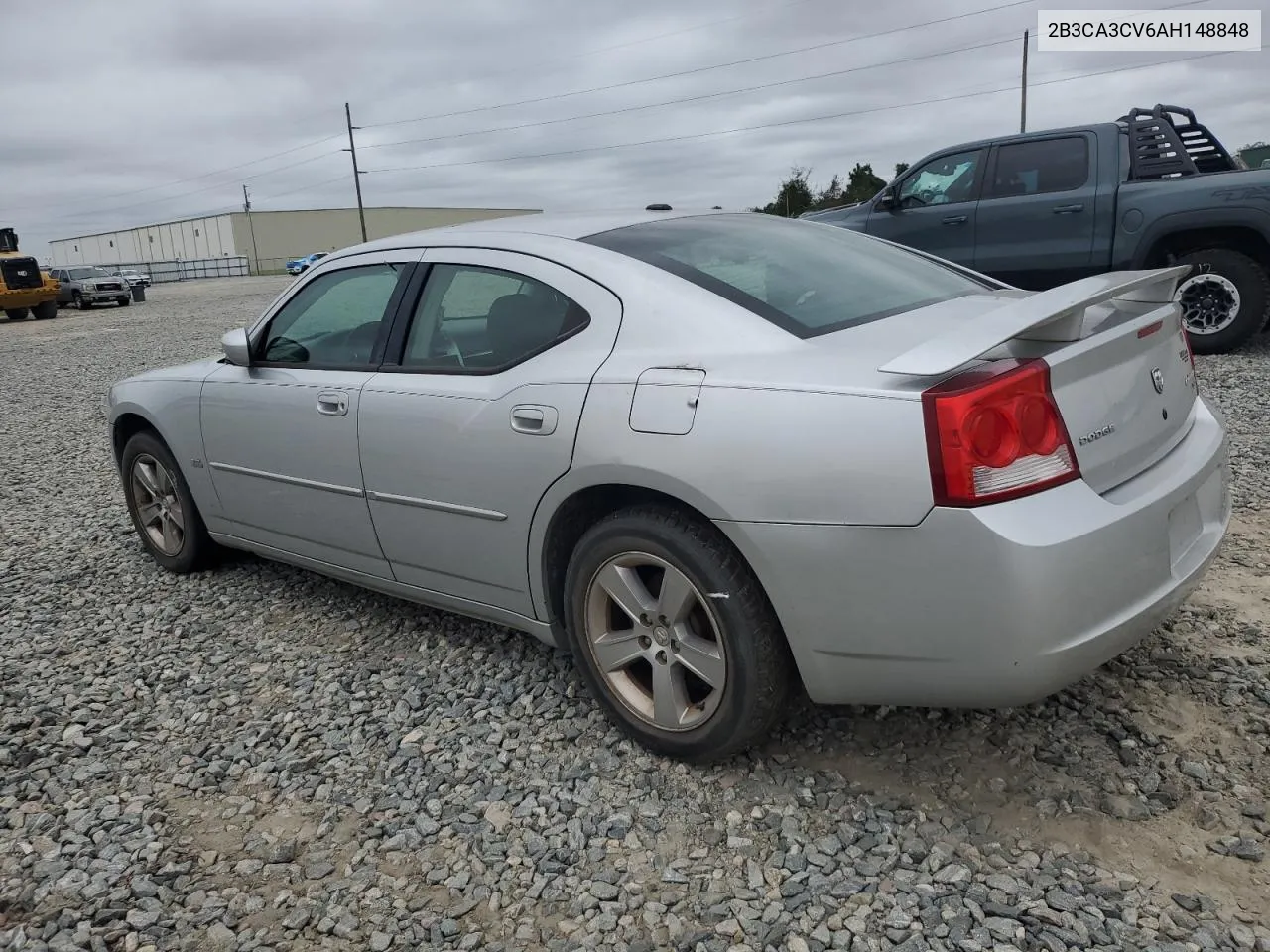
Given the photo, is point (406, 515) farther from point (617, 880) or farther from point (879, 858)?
point (879, 858)

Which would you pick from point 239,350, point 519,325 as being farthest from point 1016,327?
point 239,350

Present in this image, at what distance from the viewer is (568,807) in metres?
2.66

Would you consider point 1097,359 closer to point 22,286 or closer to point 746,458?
point 746,458

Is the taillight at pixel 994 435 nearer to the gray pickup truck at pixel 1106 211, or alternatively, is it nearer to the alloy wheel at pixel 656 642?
the alloy wheel at pixel 656 642

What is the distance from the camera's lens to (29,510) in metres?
6.28

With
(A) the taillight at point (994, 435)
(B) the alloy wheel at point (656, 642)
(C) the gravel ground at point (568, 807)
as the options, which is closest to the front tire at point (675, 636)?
(B) the alloy wheel at point (656, 642)

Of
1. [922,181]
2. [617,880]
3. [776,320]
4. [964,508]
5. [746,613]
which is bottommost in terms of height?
[617,880]

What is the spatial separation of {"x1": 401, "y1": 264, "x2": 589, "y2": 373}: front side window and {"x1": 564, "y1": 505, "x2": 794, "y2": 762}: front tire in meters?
0.62

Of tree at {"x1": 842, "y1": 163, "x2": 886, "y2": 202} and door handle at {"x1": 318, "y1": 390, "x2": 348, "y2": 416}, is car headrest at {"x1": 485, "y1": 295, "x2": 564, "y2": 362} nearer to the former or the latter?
door handle at {"x1": 318, "y1": 390, "x2": 348, "y2": 416}

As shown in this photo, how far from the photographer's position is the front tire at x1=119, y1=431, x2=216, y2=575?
446 centimetres

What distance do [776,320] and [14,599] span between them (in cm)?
385

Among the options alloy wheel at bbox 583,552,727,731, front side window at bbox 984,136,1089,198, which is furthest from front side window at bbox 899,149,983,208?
alloy wheel at bbox 583,552,727,731

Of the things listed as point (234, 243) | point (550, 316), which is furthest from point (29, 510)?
point (234, 243)

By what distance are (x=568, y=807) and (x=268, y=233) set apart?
91.1 metres
